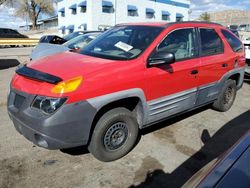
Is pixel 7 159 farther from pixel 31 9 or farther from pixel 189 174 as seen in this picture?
pixel 31 9

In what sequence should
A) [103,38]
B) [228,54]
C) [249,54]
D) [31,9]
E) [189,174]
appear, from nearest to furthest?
[189,174] → [103,38] → [228,54] → [249,54] → [31,9]

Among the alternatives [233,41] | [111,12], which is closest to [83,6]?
[111,12]

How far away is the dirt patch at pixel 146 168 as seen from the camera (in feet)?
11.0

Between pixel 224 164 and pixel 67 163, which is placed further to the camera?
pixel 67 163

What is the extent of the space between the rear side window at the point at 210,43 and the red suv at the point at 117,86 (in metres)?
0.02

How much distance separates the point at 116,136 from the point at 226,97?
308 cm

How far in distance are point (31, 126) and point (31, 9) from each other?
204ft

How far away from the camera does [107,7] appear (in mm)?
37031

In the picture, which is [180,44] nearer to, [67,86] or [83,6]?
[67,86]

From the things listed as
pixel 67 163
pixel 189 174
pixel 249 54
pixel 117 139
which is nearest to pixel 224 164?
pixel 189 174

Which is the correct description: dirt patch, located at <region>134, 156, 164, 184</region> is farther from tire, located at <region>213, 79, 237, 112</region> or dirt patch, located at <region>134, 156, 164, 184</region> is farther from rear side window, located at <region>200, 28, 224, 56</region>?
tire, located at <region>213, 79, 237, 112</region>

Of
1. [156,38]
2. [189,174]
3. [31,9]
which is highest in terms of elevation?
[31,9]

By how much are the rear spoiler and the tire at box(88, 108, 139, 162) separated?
773 millimetres

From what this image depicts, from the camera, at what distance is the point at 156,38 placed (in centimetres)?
394
